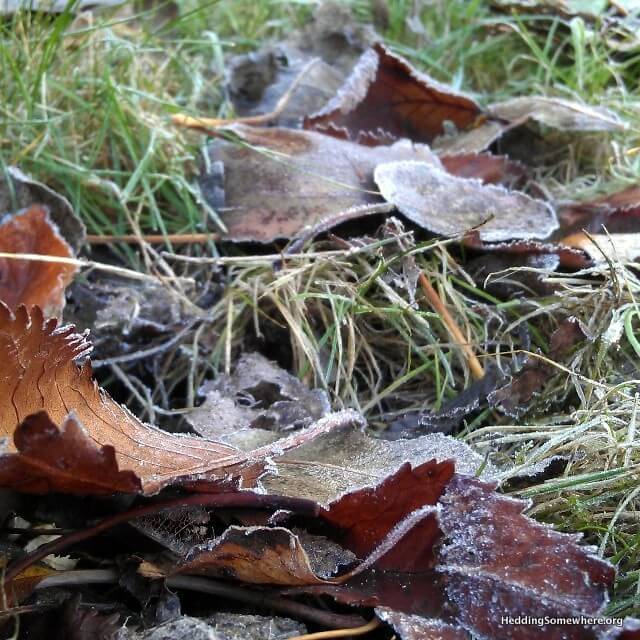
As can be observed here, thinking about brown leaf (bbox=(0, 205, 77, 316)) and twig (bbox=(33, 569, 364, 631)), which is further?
brown leaf (bbox=(0, 205, 77, 316))

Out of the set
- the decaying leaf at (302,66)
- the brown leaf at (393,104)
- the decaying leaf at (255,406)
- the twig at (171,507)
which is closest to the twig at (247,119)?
the decaying leaf at (302,66)

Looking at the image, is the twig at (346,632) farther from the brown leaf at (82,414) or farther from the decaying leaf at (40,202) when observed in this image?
the decaying leaf at (40,202)

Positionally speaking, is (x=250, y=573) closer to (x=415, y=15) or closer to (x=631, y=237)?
(x=631, y=237)

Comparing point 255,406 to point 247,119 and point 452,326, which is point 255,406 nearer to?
point 452,326

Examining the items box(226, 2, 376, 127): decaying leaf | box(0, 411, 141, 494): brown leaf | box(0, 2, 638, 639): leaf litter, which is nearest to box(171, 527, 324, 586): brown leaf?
box(0, 2, 638, 639): leaf litter

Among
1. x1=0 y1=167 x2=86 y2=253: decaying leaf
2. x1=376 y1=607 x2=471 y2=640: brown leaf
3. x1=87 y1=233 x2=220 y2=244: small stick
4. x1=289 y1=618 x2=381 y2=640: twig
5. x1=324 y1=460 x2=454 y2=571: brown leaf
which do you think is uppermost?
x1=0 y1=167 x2=86 y2=253: decaying leaf

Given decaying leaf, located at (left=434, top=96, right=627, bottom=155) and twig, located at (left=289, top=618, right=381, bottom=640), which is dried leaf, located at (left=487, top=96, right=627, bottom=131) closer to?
decaying leaf, located at (left=434, top=96, right=627, bottom=155)
